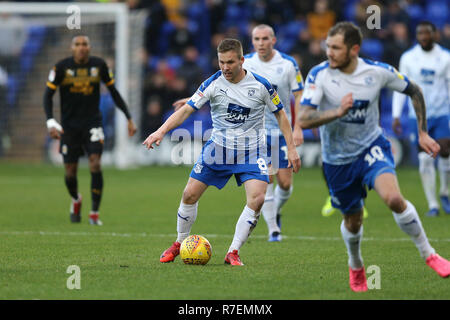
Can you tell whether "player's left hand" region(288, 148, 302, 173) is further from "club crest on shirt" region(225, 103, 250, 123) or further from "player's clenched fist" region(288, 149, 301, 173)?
"club crest on shirt" region(225, 103, 250, 123)

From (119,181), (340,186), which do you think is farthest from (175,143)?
(340,186)

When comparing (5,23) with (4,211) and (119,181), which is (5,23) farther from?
(4,211)

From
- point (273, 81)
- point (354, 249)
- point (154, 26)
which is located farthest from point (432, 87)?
point (154, 26)

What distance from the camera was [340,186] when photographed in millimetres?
6543

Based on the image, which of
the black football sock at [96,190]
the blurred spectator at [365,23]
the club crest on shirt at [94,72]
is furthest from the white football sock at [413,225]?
the blurred spectator at [365,23]

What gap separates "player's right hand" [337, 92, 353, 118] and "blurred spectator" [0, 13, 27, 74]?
18.3m

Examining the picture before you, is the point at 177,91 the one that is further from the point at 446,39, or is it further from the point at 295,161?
the point at 295,161

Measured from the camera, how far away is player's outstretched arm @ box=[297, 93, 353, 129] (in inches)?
234

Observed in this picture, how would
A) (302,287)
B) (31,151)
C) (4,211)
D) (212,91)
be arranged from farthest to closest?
(31,151) < (4,211) < (212,91) < (302,287)

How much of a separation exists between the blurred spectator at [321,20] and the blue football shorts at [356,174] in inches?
653

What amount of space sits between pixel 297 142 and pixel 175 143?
13.3 metres

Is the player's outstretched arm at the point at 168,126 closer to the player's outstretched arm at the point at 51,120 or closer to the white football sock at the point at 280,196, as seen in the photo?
the white football sock at the point at 280,196

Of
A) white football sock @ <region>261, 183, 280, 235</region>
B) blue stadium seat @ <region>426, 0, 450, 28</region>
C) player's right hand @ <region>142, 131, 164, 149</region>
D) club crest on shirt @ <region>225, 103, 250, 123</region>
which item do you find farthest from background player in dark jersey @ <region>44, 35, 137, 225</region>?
blue stadium seat @ <region>426, 0, 450, 28</region>

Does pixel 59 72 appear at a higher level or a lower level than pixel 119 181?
higher
